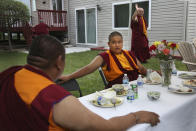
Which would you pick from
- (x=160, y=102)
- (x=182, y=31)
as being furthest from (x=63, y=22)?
(x=160, y=102)

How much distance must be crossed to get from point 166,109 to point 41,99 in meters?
1.01

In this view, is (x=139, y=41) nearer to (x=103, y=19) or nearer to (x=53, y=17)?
(x=103, y=19)

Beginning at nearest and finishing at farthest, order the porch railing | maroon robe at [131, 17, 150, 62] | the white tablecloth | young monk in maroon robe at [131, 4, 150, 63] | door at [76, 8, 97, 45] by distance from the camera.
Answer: the white tablecloth < young monk in maroon robe at [131, 4, 150, 63] < maroon robe at [131, 17, 150, 62] < door at [76, 8, 97, 45] < the porch railing

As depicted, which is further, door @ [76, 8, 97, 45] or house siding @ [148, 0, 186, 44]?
door @ [76, 8, 97, 45]

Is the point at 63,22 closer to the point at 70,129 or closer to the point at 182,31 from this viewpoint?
the point at 182,31

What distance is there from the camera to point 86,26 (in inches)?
486

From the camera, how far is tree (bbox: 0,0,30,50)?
10.9 m

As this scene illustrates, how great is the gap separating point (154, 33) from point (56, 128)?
8.31 meters

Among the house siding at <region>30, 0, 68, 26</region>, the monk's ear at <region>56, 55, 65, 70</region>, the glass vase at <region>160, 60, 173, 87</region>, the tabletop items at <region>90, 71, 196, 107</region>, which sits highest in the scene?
the house siding at <region>30, 0, 68, 26</region>

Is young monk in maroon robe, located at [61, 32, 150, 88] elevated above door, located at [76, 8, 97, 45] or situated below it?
below

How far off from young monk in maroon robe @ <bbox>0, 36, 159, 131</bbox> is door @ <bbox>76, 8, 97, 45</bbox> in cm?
1094

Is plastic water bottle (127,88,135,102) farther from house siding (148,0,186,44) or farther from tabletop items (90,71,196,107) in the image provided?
house siding (148,0,186,44)

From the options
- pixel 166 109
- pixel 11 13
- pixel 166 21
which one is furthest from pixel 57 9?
pixel 166 109

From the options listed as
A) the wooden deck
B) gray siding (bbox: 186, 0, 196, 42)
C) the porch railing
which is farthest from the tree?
gray siding (bbox: 186, 0, 196, 42)
